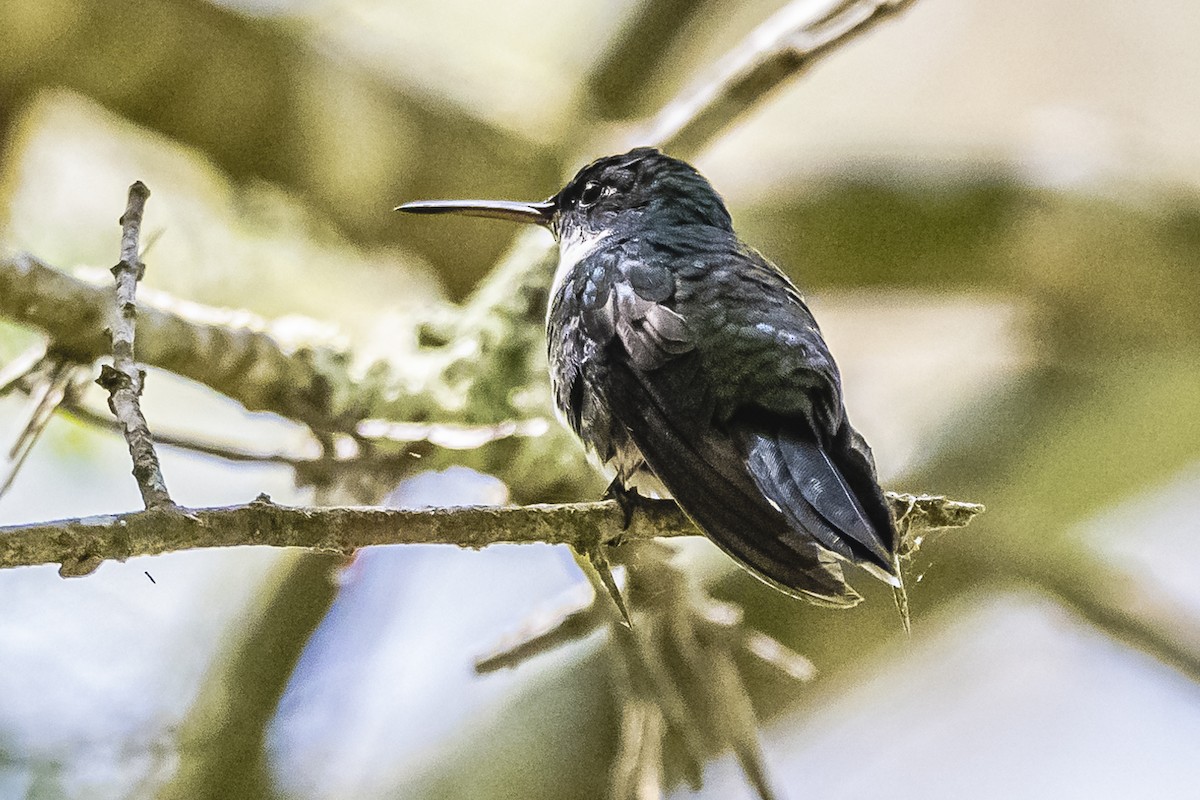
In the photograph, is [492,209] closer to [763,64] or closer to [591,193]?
[591,193]

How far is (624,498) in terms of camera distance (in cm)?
190

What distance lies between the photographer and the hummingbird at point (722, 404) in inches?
61.3

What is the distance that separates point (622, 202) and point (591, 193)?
0.09 meters

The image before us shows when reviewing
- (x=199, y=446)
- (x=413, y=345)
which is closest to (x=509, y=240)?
(x=413, y=345)

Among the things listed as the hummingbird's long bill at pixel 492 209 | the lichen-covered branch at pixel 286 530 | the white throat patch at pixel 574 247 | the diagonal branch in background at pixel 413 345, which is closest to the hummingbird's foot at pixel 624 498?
the lichen-covered branch at pixel 286 530

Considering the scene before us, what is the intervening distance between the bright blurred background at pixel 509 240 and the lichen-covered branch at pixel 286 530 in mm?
1187

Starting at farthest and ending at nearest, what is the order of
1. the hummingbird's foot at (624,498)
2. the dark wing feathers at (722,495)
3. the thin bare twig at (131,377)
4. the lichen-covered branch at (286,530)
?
1. the hummingbird's foot at (624,498)
2. the dark wing feathers at (722,495)
3. the thin bare twig at (131,377)
4. the lichen-covered branch at (286,530)

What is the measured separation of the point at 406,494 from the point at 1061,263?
1854 millimetres

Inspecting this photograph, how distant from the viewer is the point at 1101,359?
3.50 metres

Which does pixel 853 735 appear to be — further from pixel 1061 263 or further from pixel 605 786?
pixel 1061 263

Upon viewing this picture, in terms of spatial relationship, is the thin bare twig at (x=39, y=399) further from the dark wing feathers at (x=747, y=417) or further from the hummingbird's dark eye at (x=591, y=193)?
the hummingbird's dark eye at (x=591, y=193)

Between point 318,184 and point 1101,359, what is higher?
point 318,184

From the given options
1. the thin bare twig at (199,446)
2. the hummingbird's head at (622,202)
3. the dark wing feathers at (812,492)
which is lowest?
the dark wing feathers at (812,492)

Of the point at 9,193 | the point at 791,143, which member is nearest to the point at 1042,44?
the point at 791,143
